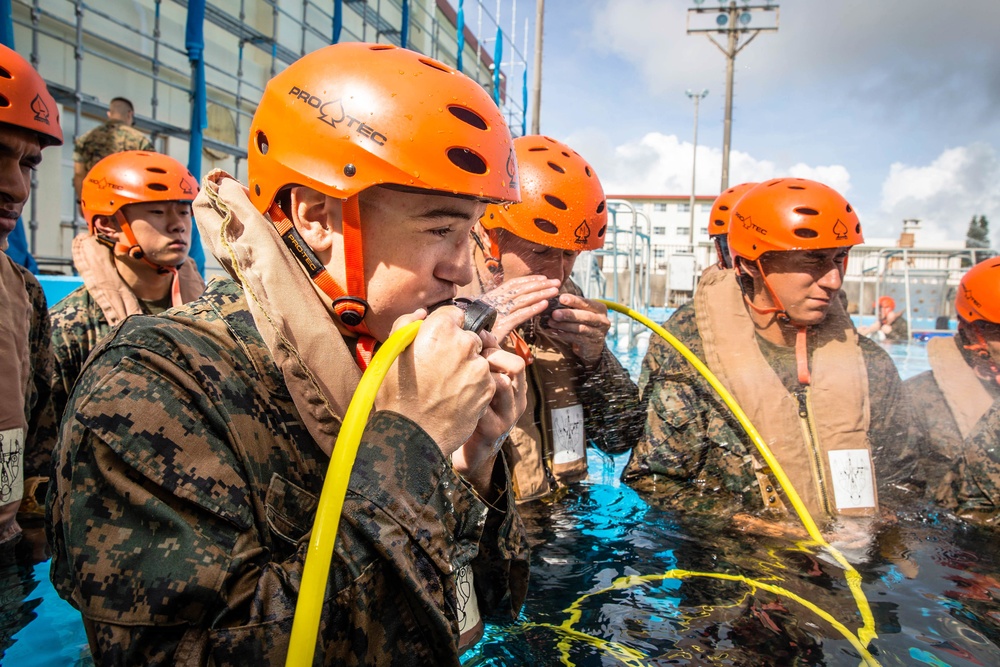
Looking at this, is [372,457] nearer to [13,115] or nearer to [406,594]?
[406,594]

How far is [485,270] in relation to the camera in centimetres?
392

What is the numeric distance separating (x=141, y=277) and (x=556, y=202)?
11.9 ft

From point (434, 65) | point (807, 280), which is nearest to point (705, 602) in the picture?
point (807, 280)

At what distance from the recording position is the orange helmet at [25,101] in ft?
10.7

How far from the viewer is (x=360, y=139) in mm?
1863

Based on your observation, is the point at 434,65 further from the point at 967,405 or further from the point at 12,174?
the point at 967,405

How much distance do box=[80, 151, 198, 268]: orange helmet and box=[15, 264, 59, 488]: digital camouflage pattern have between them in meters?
1.75

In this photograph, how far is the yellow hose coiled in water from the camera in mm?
1391

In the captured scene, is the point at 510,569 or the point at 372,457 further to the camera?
the point at 510,569

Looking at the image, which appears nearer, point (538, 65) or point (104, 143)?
point (104, 143)

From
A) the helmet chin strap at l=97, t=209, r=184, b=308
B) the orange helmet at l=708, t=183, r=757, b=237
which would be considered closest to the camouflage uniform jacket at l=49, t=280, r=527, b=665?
the helmet chin strap at l=97, t=209, r=184, b=308

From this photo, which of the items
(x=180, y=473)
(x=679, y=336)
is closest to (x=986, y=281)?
(x=679, y=336)

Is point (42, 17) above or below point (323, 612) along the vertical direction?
above

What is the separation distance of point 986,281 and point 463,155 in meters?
4.64
